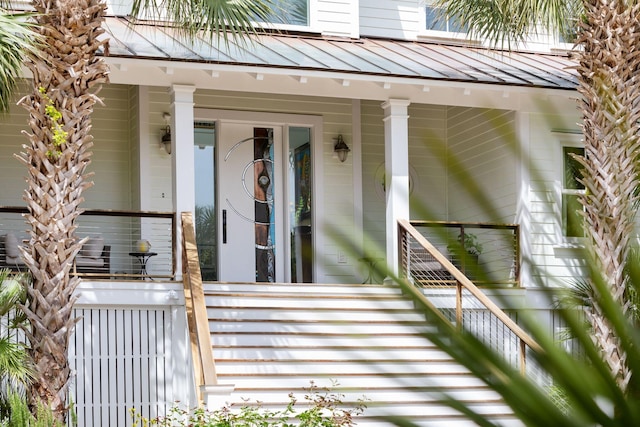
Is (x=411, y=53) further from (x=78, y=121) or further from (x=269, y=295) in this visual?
(x=78, y=121)

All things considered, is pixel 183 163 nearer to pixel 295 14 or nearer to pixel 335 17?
pixel 295 14

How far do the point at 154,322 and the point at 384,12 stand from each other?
7160 millimetres

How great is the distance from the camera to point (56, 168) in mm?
9062

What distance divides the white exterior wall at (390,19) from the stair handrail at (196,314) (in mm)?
5756

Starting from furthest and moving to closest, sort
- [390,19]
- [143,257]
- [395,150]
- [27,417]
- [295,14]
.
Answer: [390,19], [295,14], [143,257], [395,150], [27,417]

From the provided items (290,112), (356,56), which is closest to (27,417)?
(356,56)

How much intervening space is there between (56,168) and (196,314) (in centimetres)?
202

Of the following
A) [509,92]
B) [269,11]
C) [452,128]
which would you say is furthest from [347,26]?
[269,11]

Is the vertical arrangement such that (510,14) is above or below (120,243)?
above

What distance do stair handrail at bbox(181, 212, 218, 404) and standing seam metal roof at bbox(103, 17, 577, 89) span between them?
1.96 meters

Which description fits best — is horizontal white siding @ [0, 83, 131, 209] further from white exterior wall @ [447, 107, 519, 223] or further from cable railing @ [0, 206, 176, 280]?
white exterior wall @ [447, 107, 519, 223]

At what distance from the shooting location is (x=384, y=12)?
16.3m

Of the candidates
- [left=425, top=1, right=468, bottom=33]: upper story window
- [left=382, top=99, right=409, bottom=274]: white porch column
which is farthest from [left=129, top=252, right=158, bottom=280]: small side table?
[left=425, top=1, right=468, bottom=33]: upper story window

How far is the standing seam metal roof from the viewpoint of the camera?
12141 millimetres
